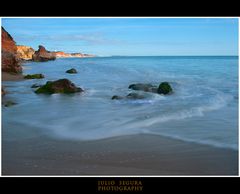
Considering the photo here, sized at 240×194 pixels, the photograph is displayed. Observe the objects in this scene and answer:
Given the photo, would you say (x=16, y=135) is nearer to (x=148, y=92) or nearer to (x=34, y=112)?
(x=34, y=112)

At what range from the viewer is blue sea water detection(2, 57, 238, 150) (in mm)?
6016

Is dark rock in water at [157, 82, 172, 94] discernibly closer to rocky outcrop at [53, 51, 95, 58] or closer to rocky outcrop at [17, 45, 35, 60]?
rocky outcrop at [53, 51, 95, 58]

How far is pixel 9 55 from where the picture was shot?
7219mm

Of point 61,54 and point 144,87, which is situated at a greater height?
point 61,54

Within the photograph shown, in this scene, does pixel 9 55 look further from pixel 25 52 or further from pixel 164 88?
pixel 164 88

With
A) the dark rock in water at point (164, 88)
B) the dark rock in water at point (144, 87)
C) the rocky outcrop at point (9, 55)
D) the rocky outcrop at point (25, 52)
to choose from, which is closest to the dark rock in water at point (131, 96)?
the dark rock in water at point (144, 87)

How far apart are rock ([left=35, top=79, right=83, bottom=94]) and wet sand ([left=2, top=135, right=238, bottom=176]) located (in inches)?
60.5

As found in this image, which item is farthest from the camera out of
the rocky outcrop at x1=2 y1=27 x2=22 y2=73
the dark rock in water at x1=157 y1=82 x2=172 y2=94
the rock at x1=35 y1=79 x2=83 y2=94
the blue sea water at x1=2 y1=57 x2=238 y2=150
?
the rock at x1=35 y1=79 x2=83 y2=94

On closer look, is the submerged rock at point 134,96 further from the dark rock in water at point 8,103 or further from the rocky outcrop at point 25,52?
the dark rock in water at point 8,103

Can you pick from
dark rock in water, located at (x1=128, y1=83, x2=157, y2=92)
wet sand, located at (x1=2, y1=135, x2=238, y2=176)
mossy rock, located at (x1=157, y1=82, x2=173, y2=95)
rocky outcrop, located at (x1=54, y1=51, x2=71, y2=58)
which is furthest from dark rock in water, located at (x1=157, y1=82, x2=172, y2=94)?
rocky outcrop, located at (x1=54, y1=51, x2=71, y2=58)

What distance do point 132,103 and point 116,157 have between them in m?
1.59

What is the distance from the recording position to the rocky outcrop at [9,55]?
6609mm

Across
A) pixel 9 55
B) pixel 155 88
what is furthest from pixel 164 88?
pixel 9 55

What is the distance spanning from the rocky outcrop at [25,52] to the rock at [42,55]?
0.34ft
